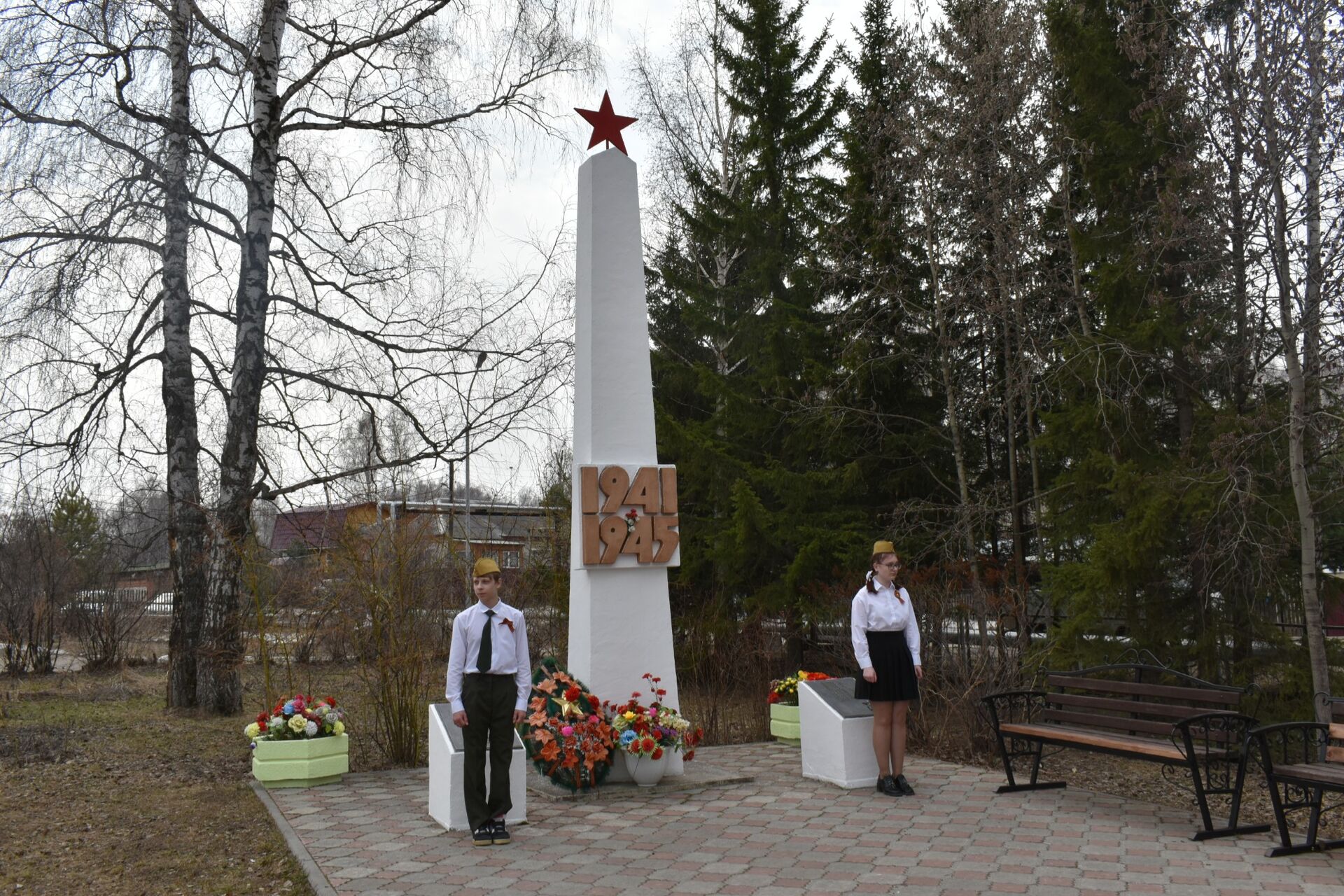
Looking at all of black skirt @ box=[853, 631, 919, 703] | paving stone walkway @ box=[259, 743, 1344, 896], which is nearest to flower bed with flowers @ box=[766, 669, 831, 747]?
paving stone walkway @ box=[259, 743, 1344, 896]

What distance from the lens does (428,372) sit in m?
11.9

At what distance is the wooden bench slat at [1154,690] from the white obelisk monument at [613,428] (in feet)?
10.1

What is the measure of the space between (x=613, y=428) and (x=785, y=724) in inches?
156

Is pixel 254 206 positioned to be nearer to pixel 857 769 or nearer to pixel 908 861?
pixel 857 769

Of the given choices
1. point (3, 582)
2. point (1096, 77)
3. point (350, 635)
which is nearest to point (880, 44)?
point (1096, 77)

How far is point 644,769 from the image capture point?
26.0ft

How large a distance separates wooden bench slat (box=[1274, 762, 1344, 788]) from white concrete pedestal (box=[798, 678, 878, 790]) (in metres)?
2.94

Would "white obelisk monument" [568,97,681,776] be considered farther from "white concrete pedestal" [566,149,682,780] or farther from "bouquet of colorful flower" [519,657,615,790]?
"bouquet of colorful flower" [519,657,615,790]

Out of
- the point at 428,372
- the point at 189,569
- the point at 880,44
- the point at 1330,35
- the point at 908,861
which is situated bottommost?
the point at 908,861

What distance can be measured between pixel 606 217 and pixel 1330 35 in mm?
6265

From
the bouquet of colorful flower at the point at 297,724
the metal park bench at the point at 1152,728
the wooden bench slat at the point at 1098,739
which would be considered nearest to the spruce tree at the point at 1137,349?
the metal park bench at the point at 1152,728

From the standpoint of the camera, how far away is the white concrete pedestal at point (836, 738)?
7875 mm

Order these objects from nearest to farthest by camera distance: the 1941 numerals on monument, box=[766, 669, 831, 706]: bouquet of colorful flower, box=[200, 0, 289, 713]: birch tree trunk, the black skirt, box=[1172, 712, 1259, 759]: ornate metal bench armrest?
box=[1172, 712, 1259, 759]: ornate metal bench armrest, the black skirt, the 1941 numerals on monument, box=[766, 669, 831, 706]: bouquet of colorful flower, box=[200, 0, 289, 713]: birch tree trunk

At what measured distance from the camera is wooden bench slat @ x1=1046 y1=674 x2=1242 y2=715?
6.48 meters
